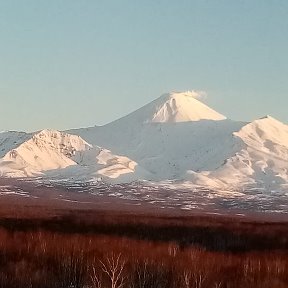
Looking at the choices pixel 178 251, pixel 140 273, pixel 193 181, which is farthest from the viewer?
pixel 193 181

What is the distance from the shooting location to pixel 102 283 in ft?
94.4

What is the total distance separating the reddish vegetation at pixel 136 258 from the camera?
29984 mm

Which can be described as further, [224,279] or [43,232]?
[43,232]

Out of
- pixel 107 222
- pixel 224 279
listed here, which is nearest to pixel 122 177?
pixel 107 222

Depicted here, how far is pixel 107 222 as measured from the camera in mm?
55938

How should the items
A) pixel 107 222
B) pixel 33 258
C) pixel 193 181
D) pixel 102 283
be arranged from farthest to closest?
pixel 193 181 < pixel 107 222 < pixel 33 258 < pixel 102 283

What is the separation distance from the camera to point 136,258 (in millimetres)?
34094

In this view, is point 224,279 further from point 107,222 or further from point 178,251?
point 107,222

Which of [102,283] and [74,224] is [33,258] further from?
[74,224]

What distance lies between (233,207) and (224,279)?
96630 mm

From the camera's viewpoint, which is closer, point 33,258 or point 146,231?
point 33,258

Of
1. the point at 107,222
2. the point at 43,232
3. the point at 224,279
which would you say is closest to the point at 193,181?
the point at 107,222

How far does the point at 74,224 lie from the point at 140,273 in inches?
869

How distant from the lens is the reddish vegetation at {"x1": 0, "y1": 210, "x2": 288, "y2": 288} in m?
30.0
